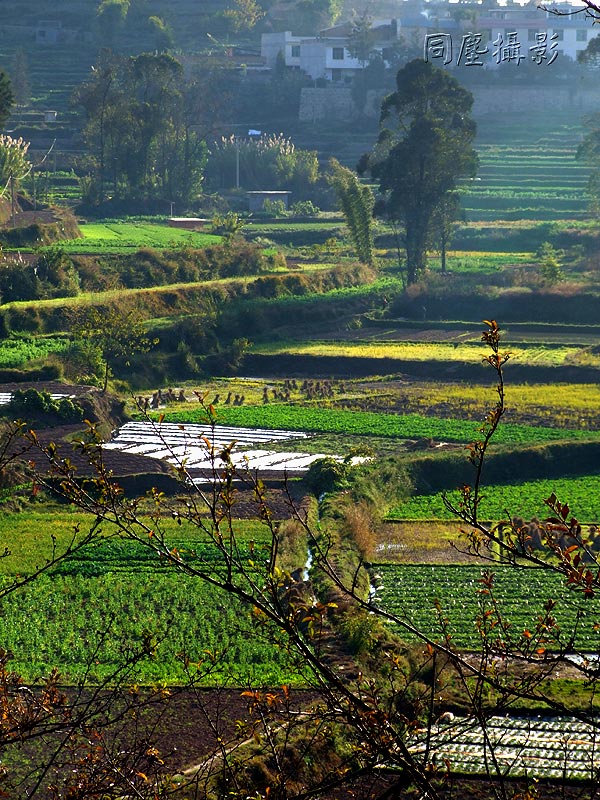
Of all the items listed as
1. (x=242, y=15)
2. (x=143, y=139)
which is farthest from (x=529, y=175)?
(x=242, y=15)

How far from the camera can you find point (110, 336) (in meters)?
34.5

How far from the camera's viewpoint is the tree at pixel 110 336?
112ft

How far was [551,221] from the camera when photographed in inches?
2327

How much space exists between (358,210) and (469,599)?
106 ft

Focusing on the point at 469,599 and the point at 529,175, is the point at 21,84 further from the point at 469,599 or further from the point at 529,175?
the point at 469,599

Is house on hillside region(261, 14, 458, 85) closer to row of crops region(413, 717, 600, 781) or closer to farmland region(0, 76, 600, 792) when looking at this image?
farmland region(0, 76, 600, 792)

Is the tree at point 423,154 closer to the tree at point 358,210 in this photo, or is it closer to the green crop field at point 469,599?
the tree at point 358,210

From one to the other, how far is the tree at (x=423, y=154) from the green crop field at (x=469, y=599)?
26.8 metres

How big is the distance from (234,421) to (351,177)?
72.7 feet

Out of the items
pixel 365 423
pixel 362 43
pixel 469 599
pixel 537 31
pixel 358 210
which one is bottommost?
pixel 365 423

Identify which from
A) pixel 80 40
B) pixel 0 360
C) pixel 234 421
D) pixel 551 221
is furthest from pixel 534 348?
pixel 80 40

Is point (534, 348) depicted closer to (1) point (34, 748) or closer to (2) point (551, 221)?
(2) point (551, 221)

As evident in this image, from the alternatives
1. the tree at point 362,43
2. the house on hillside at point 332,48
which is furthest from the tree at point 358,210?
the tree at point 362,43

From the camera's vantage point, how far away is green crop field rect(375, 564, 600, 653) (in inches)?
669
